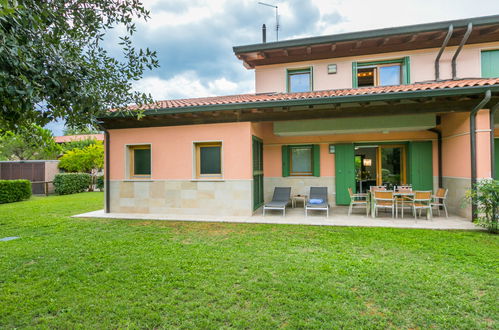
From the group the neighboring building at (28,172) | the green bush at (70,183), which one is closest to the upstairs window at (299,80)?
the green bush at (70,183)

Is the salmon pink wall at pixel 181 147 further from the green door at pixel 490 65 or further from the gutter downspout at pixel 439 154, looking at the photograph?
the green door at pixel 490 65

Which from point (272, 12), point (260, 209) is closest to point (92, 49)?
point (260, 209)

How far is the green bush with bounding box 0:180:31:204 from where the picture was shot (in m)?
12.6

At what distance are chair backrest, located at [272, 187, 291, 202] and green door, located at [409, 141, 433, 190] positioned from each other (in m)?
4.38

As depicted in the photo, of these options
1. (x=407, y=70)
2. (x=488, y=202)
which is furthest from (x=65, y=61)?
(x=407, y=70)

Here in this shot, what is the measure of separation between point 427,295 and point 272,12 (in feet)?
42.9

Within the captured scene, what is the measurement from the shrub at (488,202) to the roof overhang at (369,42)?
18.1 ft

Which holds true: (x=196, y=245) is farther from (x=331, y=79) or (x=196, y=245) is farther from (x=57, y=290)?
(x=331, y=79)

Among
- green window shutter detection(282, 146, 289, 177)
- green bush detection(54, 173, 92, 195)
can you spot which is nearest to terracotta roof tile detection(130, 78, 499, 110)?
green window shutter detection(282, 146, 289, 177)

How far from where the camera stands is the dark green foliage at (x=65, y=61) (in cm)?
237

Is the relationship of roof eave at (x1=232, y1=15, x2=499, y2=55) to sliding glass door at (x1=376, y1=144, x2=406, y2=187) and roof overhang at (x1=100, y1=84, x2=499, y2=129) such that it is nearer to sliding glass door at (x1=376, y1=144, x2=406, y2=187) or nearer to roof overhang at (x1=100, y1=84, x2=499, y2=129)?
roof overhang at (x1=100, y1=84, x2=499, y2=129)

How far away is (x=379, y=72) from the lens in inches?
388

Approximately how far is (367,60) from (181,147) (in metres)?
7.59

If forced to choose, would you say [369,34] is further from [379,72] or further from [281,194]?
[281,194]
